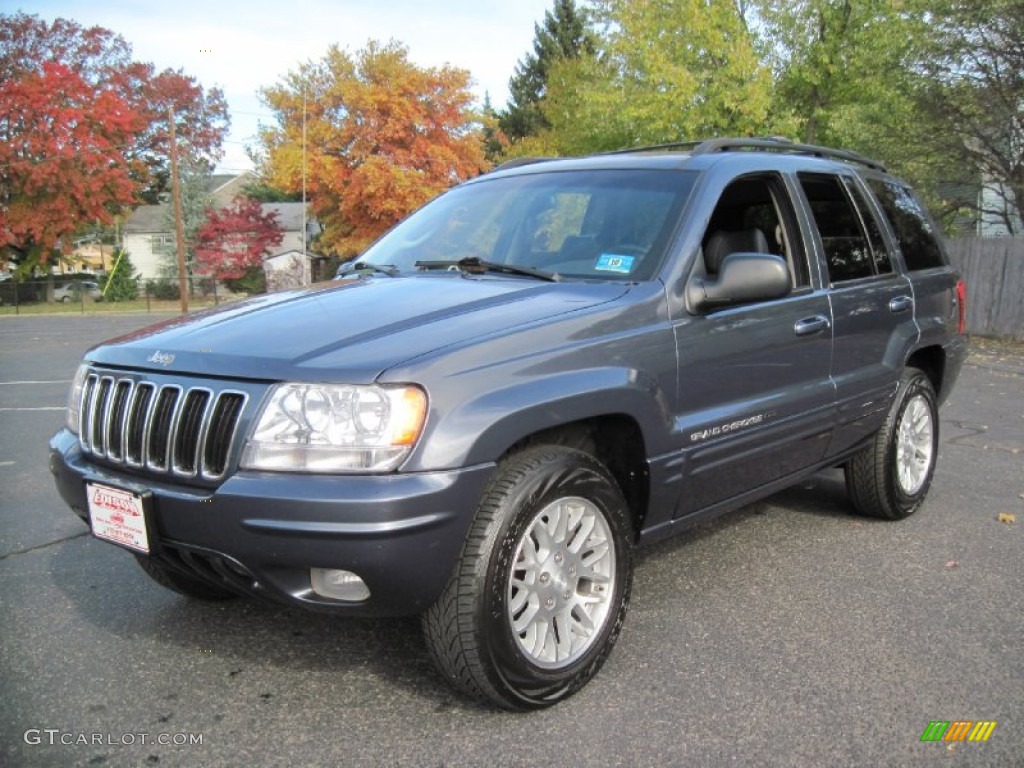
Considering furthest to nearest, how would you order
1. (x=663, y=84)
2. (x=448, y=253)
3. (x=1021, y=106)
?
1. (x=663, y=84)
2. (x=1021, y=106)
3. (x=448, y=253)

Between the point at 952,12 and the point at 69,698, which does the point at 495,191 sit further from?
the point at 952,12

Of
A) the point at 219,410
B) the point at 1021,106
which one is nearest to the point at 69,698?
the point at 219,410

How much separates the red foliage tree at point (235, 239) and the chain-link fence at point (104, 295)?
4.73ft

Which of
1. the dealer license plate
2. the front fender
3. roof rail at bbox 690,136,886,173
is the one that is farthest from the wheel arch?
the dealer license plate

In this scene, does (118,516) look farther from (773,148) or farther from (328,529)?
(773,148)

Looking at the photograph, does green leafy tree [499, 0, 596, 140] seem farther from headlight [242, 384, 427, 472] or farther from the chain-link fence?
headlight [242, 384, 427, 472]

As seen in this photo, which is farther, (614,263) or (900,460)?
(900,460)

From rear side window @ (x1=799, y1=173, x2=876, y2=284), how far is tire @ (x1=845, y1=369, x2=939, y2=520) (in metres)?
0.78

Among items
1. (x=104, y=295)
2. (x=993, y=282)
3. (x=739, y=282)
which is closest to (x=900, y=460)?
(x=739, y=282)

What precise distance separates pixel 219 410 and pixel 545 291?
1.23 metres

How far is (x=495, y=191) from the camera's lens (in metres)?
4.30

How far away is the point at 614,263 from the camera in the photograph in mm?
3502

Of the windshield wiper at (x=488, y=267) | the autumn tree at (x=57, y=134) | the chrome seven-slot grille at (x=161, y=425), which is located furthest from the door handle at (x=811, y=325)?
the autumn tree at (x=57, y=134)

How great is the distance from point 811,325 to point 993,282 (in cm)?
1414
